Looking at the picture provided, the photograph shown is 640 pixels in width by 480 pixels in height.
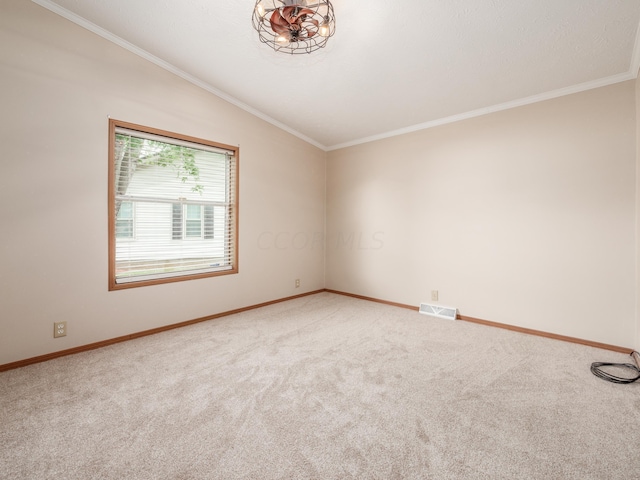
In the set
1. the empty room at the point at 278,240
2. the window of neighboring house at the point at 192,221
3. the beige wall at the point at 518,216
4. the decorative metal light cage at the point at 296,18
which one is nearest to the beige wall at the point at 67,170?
the empty room at the point at 278,240

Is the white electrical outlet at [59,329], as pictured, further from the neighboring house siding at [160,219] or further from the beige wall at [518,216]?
the beige wall at [518,216]

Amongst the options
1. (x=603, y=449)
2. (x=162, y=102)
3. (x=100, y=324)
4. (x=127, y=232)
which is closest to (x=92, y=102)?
(x=162, y=102)

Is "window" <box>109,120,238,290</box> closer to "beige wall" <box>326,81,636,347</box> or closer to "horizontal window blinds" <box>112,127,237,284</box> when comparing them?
"horizontal window blinds" <box>112,127,237,284</box>

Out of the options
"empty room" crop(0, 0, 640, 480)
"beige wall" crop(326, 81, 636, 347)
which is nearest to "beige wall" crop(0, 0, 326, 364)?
"empty room" crop(0, 0, 640, 480)

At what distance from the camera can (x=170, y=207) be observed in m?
3.28

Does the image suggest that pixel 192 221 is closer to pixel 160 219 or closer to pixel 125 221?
pixel 160 219

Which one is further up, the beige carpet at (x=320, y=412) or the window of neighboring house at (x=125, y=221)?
the window of neighboring house at (x=125, y=221)

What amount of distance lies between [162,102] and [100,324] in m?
2.36

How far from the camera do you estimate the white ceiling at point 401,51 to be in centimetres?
204

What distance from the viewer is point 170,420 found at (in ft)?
5.50

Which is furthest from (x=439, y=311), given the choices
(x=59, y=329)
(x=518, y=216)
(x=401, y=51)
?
(x=59, y=329)

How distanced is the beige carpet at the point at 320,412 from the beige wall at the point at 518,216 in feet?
1.73

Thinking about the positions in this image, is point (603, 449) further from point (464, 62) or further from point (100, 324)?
point (100, 324)

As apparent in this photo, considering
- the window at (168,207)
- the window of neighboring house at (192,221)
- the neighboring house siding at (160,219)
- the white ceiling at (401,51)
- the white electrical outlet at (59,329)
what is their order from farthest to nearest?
the window of neighboring house at (192,221), the neighboring house siding at (160,219), the window at (168,207), the white electrical outlet at (59,329), the white ceiling at (401,51)
